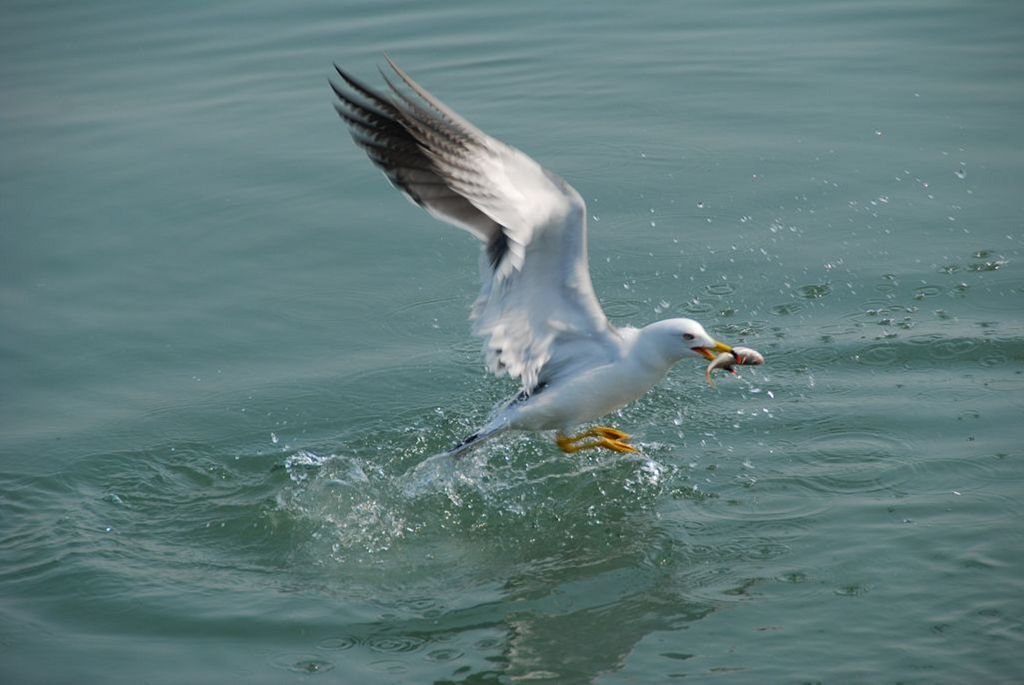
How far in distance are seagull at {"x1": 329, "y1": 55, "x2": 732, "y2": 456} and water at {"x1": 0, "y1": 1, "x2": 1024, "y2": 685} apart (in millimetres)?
429

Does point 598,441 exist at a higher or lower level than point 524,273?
lower

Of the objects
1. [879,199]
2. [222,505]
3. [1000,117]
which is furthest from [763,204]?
[222,505]

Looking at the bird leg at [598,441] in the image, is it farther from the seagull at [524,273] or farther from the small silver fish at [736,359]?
the small silver fish at [736,359]

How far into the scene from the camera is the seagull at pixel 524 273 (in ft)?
19.4

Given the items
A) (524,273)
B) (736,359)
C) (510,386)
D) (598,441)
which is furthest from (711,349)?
(510,386)

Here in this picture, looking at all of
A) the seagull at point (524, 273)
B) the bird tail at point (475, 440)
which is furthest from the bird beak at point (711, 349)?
the bird tail at point (475, 440)

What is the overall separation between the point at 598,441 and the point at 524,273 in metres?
1.06

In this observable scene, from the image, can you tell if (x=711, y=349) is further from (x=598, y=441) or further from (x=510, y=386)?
(x=510, y=386)

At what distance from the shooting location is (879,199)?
29.6 ft

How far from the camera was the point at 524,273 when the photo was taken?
6188 mm

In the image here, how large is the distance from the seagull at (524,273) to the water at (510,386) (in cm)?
43

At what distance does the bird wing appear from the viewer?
5.90m

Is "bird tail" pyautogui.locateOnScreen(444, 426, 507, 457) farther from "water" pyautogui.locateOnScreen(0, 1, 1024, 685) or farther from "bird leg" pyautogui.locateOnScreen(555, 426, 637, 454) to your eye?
"bird leg" pyautogui.locateOnScreen(555, 426, 637, 454)

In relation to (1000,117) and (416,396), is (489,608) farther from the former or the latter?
(1000,117)
